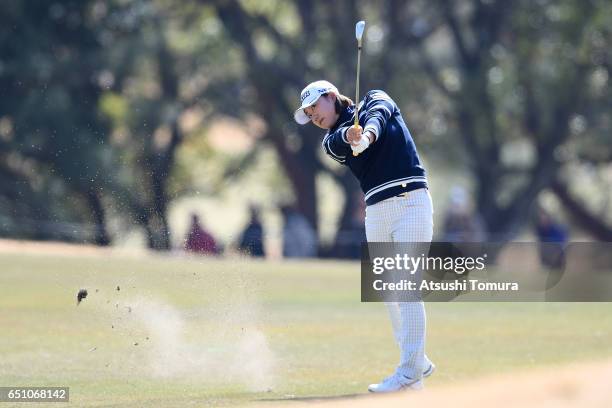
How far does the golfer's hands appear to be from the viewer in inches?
358

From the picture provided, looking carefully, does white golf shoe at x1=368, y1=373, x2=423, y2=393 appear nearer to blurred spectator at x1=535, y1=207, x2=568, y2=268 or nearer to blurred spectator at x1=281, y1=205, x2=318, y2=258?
blurred spectator at x1=535, y1=207, x2=568, y2=268

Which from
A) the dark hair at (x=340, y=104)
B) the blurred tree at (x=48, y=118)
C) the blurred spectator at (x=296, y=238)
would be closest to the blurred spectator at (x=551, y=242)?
the blurred spectator at (x=296, y=238)

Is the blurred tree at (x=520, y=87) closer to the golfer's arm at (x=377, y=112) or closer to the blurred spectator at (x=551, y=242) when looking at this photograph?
the blurred spectator at (x=551, y=242)

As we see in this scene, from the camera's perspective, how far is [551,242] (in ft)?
85.4

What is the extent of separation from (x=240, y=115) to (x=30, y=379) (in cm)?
3049

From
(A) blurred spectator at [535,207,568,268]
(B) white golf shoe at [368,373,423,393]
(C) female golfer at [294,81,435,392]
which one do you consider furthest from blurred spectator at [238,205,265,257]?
(B) white golf shoe at [368,373,423,393]

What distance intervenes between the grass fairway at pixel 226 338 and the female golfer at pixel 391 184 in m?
0.79

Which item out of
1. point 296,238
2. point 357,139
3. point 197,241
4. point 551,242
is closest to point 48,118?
point 296,238

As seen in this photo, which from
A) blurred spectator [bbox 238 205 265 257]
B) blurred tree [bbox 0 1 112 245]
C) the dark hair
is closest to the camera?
the dark hair

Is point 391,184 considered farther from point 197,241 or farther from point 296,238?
point 296,238

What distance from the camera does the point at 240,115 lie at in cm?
4053

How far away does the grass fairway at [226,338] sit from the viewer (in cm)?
1031

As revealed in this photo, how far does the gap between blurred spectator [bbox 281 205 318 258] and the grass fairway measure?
10.0 m

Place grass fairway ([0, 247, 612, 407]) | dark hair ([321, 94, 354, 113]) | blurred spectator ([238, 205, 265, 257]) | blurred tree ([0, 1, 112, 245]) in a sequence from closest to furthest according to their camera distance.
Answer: dark hair ([321, 94, 354, 113]) → grass fairway ([0, 247, 612, 407]) → blurred spectator ([238, 205, 265, 257]) → blurred tree ([0, 1, 112, 245])
